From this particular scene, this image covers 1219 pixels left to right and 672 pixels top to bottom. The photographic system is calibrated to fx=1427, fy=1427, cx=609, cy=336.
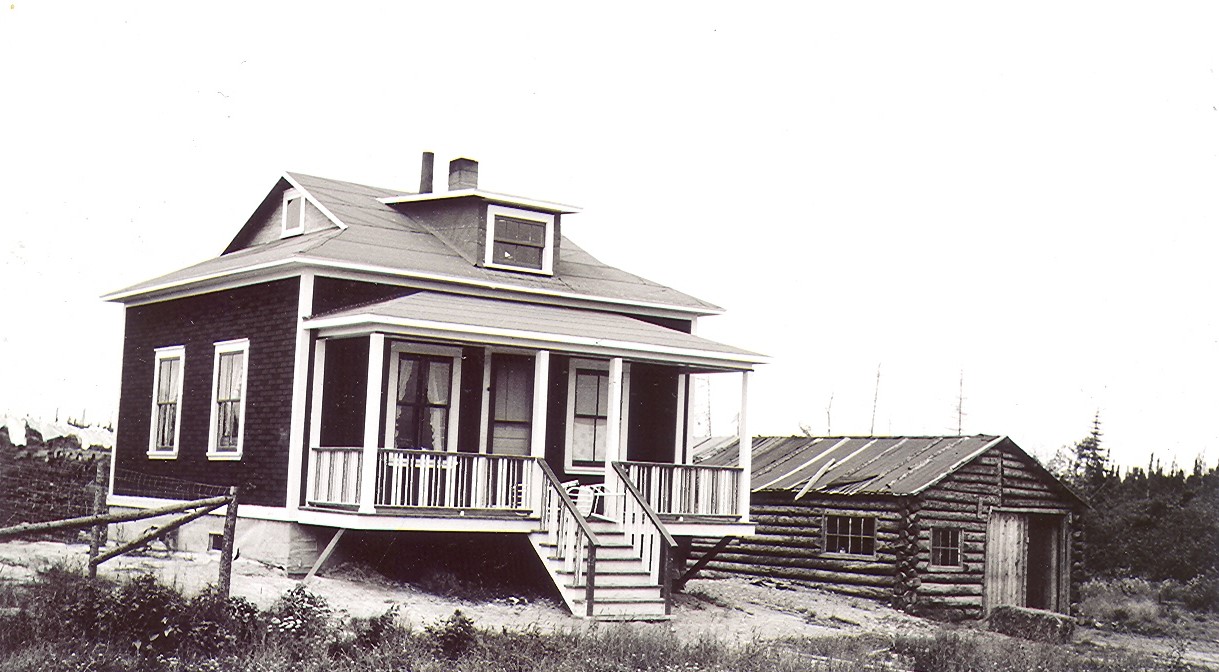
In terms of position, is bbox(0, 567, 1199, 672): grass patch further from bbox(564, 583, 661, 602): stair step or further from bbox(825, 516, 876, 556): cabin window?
bbox(825, 516, 876, 556): cabin window

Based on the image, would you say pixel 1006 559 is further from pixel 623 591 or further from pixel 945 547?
pixel 623 591

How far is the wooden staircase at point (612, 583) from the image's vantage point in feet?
64.5

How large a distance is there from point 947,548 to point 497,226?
36.7ft

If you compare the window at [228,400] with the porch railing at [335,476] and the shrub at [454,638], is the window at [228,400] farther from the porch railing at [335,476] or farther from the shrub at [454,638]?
the shrub at [454,638]

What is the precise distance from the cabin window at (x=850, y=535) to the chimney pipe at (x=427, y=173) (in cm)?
1042

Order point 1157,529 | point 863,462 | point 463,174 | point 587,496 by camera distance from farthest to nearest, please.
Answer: point 1157,529, point 863,462, point 463,174, point 587,496

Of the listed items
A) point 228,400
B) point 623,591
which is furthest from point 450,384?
point 623,591

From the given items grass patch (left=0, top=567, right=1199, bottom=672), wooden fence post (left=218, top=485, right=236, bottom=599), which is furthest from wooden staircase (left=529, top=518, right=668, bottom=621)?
wooden fence post (left=218, top=485, right=236, bottom=599)

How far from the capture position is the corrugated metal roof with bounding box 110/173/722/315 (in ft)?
73.7

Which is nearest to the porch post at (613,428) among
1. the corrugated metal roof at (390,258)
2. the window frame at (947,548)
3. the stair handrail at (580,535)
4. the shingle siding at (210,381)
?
the stair handrail at (580,535)

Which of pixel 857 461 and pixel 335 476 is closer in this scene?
pixel 335 476

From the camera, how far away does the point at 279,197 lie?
25.9 meters

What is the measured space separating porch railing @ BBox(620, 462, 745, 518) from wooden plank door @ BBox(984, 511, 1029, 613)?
26.2 ft

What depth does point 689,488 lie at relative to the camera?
22.8m
